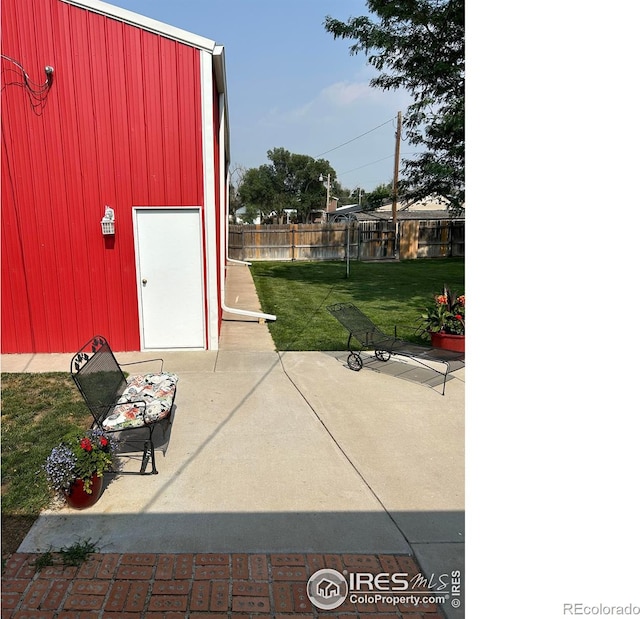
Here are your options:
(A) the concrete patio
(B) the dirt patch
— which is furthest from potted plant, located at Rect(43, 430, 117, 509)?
(B) the dirt patch

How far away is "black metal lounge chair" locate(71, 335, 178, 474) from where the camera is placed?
12.2 feet

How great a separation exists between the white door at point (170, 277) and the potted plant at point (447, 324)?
11.2 feet

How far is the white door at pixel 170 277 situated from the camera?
6.94 meters

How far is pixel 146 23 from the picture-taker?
639cm

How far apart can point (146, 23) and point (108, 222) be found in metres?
2.65

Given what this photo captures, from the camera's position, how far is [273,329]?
8984mm

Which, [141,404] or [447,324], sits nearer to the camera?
[141,404]

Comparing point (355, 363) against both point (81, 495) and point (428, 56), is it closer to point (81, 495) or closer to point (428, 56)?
point (81, 495)

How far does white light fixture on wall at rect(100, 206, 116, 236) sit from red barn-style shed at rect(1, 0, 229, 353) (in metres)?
0.02

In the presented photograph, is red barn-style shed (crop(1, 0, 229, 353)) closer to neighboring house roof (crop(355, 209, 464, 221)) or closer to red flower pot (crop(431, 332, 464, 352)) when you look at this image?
red flower pot (crop(431, 332, 464, 352))

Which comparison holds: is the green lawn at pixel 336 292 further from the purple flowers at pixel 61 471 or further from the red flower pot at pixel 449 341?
the purple flowers at pixel 61 471

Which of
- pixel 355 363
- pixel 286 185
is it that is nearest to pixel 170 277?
pixel 355 363

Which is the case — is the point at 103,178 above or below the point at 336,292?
above

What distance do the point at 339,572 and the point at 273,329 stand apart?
643 cm
